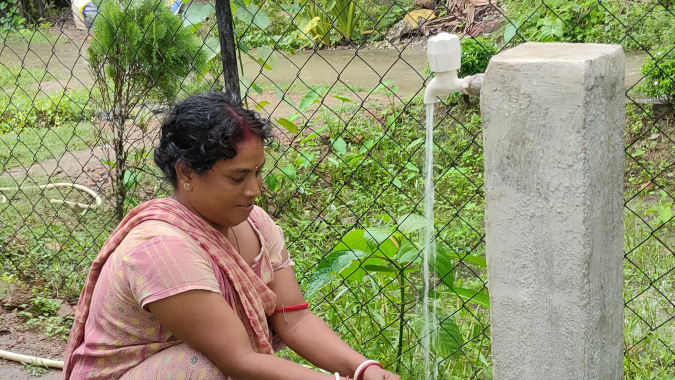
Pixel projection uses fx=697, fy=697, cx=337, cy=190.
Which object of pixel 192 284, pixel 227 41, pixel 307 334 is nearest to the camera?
pixel 192 284

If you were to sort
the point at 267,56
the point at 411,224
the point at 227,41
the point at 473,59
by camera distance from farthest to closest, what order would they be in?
1. the point at 473,59
2. the point at 267,56
3. the point at 227,41
4. the point at 411,224

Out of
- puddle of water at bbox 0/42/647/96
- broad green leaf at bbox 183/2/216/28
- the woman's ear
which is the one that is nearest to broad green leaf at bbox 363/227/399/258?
the woman's ear

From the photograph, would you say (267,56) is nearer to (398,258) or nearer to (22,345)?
(398,258)

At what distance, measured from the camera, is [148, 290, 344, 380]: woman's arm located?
171 cm

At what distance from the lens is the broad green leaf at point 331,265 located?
2.19m

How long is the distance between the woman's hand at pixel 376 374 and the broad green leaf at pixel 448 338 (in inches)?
17.5

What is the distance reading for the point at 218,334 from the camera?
1726 millimetres

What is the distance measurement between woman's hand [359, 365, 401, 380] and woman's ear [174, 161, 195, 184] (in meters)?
0.69

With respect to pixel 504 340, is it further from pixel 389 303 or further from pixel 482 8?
pixel 482 8

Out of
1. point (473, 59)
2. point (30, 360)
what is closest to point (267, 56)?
point (30, 360)

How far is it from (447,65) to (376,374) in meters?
0.82

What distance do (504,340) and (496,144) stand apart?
0.45 metres

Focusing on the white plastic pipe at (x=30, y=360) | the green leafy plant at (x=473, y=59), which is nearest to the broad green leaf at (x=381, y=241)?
the white plastic pipe at (x=30, y=360)

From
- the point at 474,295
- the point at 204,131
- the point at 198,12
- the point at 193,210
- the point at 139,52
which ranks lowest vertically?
the point at 474,295
